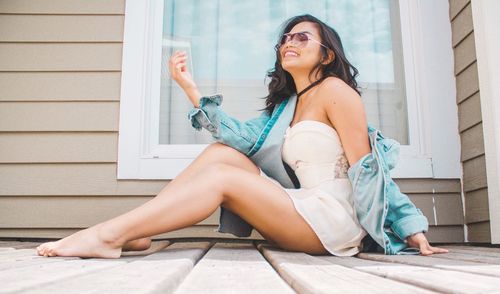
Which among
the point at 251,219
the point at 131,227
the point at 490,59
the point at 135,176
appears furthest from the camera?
the point at 135,176

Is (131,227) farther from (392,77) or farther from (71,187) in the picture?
(392,77)

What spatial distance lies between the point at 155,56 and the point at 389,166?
1.25 meters

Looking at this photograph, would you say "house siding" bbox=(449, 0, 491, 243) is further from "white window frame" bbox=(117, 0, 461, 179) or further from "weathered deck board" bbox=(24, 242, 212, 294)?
"weathered deck board" bbox=(24, 242, 212, 294)

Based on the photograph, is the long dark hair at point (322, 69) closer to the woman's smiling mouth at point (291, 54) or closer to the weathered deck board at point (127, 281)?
the woman's smiling mouth at point (291, 54)

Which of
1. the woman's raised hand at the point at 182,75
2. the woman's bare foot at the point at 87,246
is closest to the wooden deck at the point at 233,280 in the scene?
the woman's bare foot at the point at 87,246

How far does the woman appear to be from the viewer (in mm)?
1464

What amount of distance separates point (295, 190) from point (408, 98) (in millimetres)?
949

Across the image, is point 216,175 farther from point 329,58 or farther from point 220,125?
point 329,58

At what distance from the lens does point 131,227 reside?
56.7 inches

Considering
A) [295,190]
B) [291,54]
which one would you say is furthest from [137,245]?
[291,54]

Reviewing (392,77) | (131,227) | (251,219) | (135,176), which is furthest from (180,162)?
(392,77)

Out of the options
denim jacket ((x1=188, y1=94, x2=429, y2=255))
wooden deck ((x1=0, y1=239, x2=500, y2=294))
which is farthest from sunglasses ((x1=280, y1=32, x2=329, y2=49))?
wooden deck ((x1=0, y1=239, x2=500, y2=294))

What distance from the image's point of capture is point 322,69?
6.88 feet

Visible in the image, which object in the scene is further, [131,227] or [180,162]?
[180,162]
